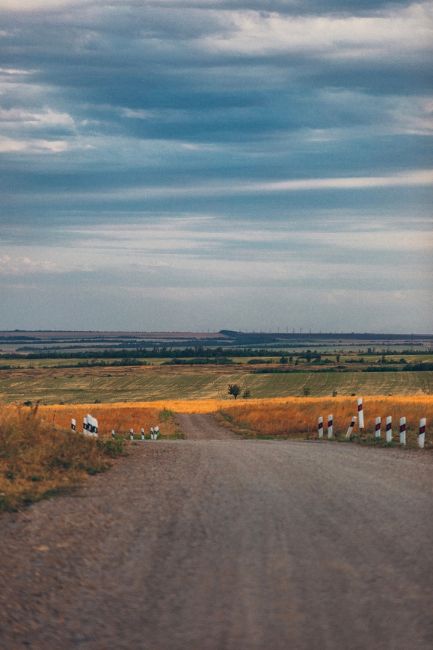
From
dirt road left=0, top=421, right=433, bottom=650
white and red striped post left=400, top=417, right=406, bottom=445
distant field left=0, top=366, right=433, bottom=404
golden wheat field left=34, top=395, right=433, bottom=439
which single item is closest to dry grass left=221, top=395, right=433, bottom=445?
golden wheat field left=34, top=395, right=433, bottom=439

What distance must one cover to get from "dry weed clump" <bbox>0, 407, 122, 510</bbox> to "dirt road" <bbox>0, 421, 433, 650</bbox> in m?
0.59

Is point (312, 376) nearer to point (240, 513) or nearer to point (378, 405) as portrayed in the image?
point (378, 405)

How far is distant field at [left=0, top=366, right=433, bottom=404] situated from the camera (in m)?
98.3

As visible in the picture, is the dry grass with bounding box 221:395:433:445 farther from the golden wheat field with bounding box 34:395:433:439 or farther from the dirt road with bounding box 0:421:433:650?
the dirt road with bounding box 0:421:433:650

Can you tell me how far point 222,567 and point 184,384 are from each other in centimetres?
11218

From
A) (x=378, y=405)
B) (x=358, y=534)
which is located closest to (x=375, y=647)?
(x=358, y=534)

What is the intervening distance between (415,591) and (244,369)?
141 meters

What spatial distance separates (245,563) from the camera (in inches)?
277

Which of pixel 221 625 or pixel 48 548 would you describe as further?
pixel 48 548

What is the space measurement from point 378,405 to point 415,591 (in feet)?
106

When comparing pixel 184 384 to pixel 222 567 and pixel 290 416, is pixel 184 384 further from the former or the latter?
pixel 222 567

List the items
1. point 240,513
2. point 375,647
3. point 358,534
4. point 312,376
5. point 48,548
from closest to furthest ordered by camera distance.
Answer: point 375,647
point 48,548
point 358,534
point 240,513
point 312,376

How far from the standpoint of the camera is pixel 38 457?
45.7ft

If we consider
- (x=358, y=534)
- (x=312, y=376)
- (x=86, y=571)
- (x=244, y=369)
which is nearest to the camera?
(x=86, y=571)
